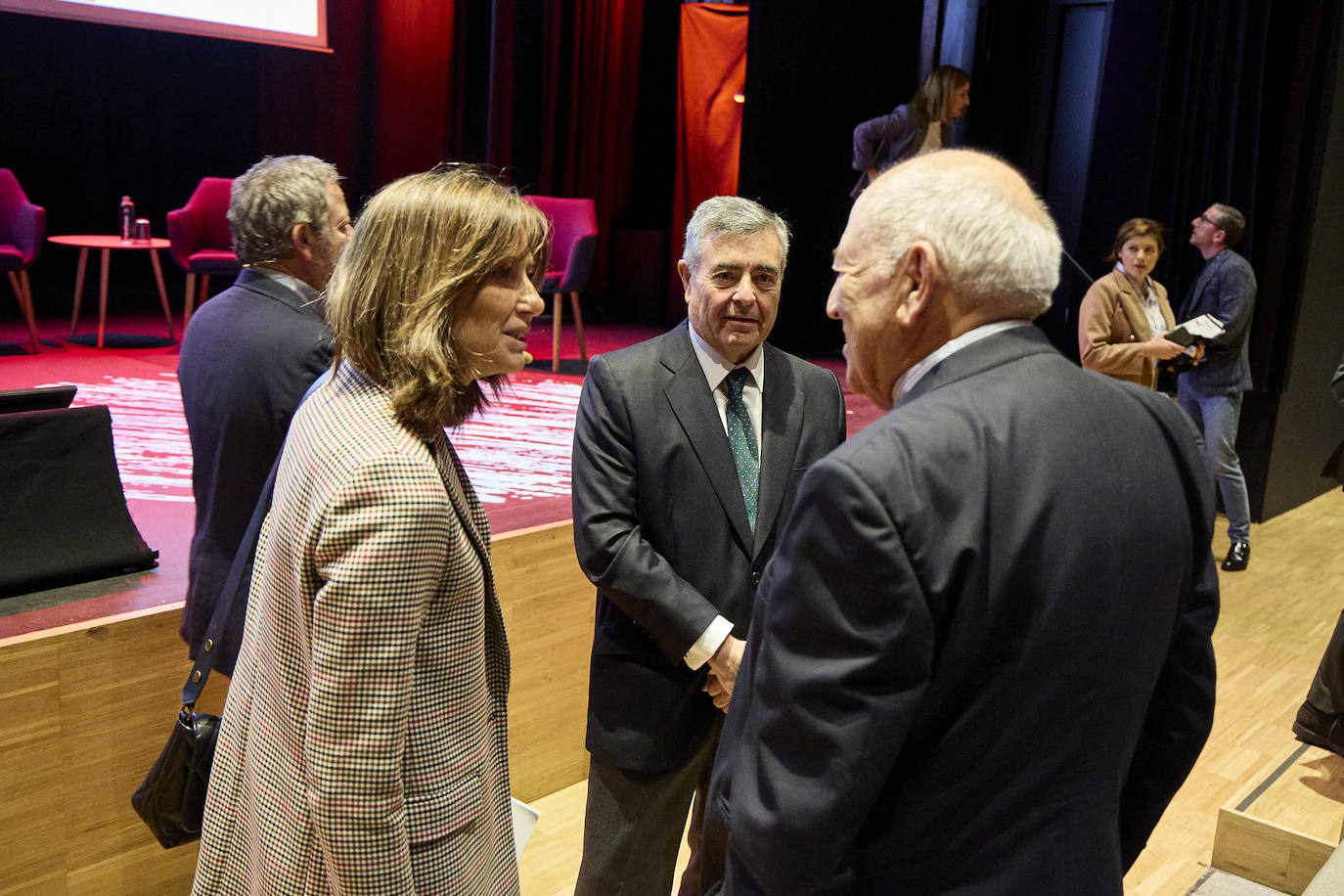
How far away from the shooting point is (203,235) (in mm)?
6438

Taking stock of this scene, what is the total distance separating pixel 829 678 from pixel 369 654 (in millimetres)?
533

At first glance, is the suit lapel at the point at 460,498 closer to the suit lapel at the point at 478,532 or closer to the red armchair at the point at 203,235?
the suit lapel at the point at 478,532

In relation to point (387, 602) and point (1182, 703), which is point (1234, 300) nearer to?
point (1182, 703)

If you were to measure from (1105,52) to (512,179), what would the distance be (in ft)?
13.7

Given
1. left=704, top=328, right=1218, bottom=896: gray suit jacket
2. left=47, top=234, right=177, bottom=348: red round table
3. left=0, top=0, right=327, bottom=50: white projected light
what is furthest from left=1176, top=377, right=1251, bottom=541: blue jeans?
left=47, top=234, right=177, bottom=348: red round table

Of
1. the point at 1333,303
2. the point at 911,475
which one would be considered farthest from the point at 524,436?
the point at 1333,303

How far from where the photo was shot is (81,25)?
7.00m

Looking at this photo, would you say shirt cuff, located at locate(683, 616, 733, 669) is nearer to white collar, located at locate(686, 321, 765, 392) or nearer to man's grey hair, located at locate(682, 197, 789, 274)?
white collar, located at locate(686, 321, 765, 392)

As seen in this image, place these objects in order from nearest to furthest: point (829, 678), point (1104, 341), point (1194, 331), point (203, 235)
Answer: point (829, 678)
point (1104, 341)
point (1194, 331)
point (203, 235)

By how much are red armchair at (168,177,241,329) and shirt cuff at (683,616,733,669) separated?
16.4 ft

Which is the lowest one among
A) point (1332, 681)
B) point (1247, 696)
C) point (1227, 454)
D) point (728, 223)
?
point (1247, 696)

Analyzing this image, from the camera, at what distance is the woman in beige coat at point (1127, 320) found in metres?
4.91

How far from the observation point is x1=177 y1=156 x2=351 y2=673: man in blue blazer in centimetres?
205

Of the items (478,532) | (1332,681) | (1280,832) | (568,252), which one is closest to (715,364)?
(478,532)
